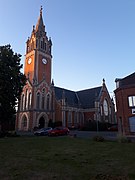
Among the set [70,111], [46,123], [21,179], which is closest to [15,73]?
[21,179]

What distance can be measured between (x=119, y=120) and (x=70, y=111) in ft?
81.5

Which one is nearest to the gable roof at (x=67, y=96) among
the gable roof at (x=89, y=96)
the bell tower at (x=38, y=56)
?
the gable roof at (x=89, y=96)

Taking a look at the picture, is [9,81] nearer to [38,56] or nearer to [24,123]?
[24,123]

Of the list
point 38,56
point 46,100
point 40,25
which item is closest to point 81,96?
point 46,100

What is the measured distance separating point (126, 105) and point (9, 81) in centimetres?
1990

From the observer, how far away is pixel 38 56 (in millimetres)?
53031

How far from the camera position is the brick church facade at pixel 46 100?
1882 inches

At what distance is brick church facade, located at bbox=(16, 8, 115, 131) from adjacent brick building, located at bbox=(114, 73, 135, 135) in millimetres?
23645

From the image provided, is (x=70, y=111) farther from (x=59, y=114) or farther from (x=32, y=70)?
(x=32, y=70)

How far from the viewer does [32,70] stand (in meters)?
51.9

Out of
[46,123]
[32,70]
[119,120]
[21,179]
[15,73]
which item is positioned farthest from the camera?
[32,70]

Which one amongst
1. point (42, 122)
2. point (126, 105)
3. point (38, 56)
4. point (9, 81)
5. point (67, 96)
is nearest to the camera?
point (9, 81)

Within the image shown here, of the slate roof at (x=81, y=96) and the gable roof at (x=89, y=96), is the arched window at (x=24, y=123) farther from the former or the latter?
the gable roof at (x=89, y=96)

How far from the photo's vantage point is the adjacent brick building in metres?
26.9
